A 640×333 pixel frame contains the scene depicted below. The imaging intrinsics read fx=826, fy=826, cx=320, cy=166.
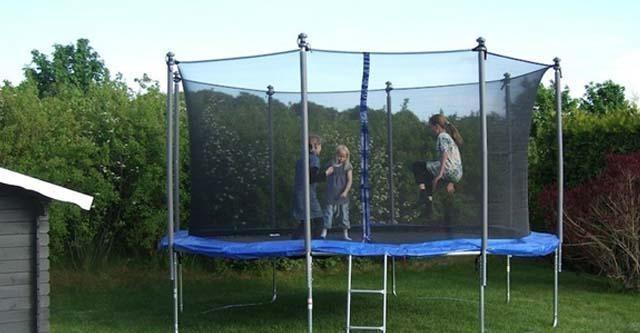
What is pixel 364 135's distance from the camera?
6301 millimetres

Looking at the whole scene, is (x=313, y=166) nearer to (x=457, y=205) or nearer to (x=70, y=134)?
(x=457, y=205)

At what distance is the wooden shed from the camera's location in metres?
5.48

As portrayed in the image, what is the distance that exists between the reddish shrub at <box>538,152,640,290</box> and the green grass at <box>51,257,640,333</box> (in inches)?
12.0

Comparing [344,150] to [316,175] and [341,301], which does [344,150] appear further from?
[341,301]

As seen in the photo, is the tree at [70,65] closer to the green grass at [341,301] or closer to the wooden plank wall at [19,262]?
the green grass at [341,301]

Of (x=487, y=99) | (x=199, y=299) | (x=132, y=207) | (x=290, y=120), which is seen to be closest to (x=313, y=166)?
(x=290, y=120)

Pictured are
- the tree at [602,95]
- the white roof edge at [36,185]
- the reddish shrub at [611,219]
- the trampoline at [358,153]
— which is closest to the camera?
the white roof edge at [36,185]

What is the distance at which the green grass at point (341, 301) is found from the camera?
6828mm

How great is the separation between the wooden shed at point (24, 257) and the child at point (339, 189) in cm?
178

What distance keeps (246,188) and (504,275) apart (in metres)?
4.23

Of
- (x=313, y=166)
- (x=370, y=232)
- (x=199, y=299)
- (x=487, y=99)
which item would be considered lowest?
(x=199, y=299)

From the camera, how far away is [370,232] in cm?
627

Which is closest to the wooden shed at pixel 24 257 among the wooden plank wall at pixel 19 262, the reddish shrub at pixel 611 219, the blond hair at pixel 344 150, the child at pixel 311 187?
the wooden plank wall at pixel 19 262

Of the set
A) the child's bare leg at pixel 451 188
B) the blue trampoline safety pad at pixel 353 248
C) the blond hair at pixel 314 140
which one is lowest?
the blue trampoline safety pad at pixel 353 248
